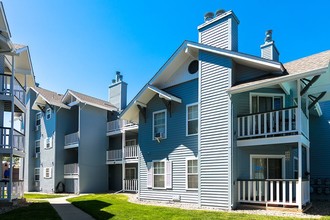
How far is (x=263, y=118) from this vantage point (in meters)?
13.2

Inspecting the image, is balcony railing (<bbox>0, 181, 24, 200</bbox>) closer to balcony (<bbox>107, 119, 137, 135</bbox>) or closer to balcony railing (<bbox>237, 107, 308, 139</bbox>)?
balcony (<bbox>107, 119, 137, 135</bbox>)

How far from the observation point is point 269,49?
18.0 metres

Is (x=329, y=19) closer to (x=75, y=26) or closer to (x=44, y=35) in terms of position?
(x=75, y=26)

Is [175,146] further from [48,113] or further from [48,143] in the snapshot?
[48,113]

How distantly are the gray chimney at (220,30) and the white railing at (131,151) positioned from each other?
38.1 feet

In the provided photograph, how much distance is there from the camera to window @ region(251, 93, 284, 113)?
1399 centimetres

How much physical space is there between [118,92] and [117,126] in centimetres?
451

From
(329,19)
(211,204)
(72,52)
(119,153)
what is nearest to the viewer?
(211,204)

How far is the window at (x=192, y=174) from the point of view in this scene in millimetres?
14992

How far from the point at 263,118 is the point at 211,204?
14.8ft

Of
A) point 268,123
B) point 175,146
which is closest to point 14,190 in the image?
point 175,146

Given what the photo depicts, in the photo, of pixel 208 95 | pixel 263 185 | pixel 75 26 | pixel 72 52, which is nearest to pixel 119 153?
pixel 72 52

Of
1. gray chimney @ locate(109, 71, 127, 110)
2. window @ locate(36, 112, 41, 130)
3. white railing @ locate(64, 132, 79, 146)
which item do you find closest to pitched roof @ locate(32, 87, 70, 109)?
white railing @ locate(64, 132, 79, 146)

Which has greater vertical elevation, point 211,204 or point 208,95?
point 208,95
